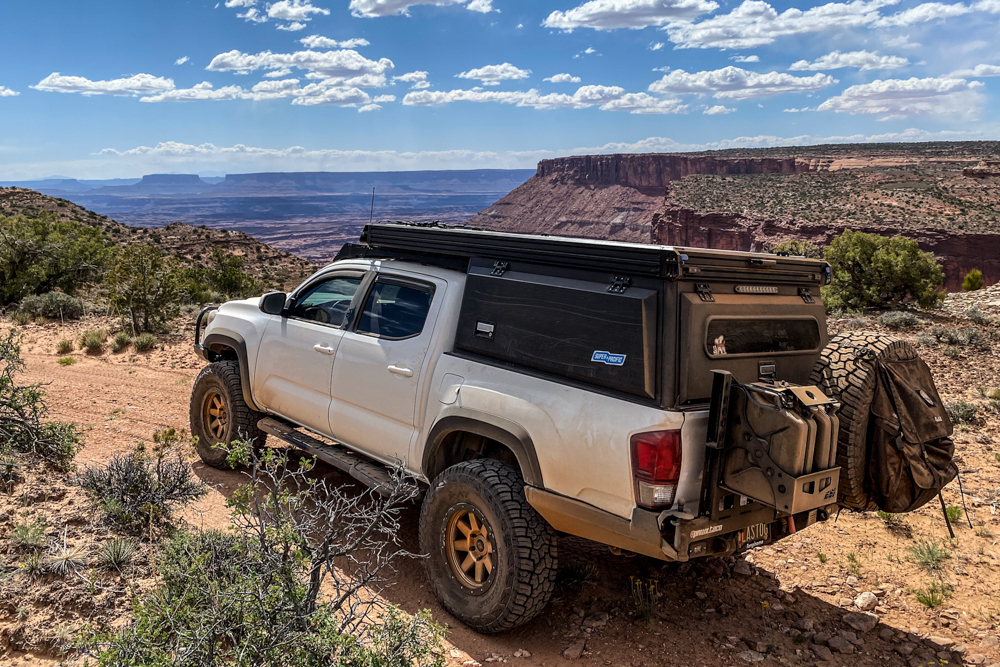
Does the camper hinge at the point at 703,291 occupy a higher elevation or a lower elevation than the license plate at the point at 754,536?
higher

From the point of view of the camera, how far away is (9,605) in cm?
349

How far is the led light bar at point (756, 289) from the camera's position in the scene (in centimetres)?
371

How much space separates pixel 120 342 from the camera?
11086mm

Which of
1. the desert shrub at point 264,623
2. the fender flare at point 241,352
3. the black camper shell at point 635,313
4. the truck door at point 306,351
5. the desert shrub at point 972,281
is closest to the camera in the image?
the desert shrub at point 264,623

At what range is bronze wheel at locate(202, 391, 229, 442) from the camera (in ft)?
19.9

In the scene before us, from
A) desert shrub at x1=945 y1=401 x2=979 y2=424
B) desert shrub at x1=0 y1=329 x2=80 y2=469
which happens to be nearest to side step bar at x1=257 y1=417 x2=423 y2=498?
desert shrub at x1=0 y1=329 x2=80 y2=469

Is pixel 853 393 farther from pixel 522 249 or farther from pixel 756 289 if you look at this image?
pixel 522 249

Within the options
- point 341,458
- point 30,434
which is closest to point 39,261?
point 30,434

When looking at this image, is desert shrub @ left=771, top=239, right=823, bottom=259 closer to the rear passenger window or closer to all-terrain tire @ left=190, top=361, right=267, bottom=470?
the rear passenger window

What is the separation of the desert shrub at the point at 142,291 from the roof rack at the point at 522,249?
28.2ft

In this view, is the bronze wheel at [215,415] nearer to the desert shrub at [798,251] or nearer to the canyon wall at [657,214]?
the desert shrub at [798,251]

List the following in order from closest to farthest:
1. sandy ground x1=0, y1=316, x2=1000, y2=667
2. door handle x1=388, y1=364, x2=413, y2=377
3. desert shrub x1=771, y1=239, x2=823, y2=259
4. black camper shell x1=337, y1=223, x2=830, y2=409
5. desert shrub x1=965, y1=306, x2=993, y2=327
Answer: black camper shell x1=337, y1=223, x2=830, y2=409 < sandy ground x1=0, y1=316, x2=1000, y2=667 < door handle x1=388, y1=364, x2=413, y2=377 < desert shrub x1=771, y1=239, x2=823, y2=259 < desert shrub x1=965, y1=306, x2=993, y2=327

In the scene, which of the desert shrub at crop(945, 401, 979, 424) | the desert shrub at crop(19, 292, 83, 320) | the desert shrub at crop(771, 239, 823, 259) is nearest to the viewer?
the desert shrub at crop(771, 239, 823, 259)

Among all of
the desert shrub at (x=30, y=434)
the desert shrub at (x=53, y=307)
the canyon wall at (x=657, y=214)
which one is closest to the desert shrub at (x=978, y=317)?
the desert shrub at (x=30, y=434)
